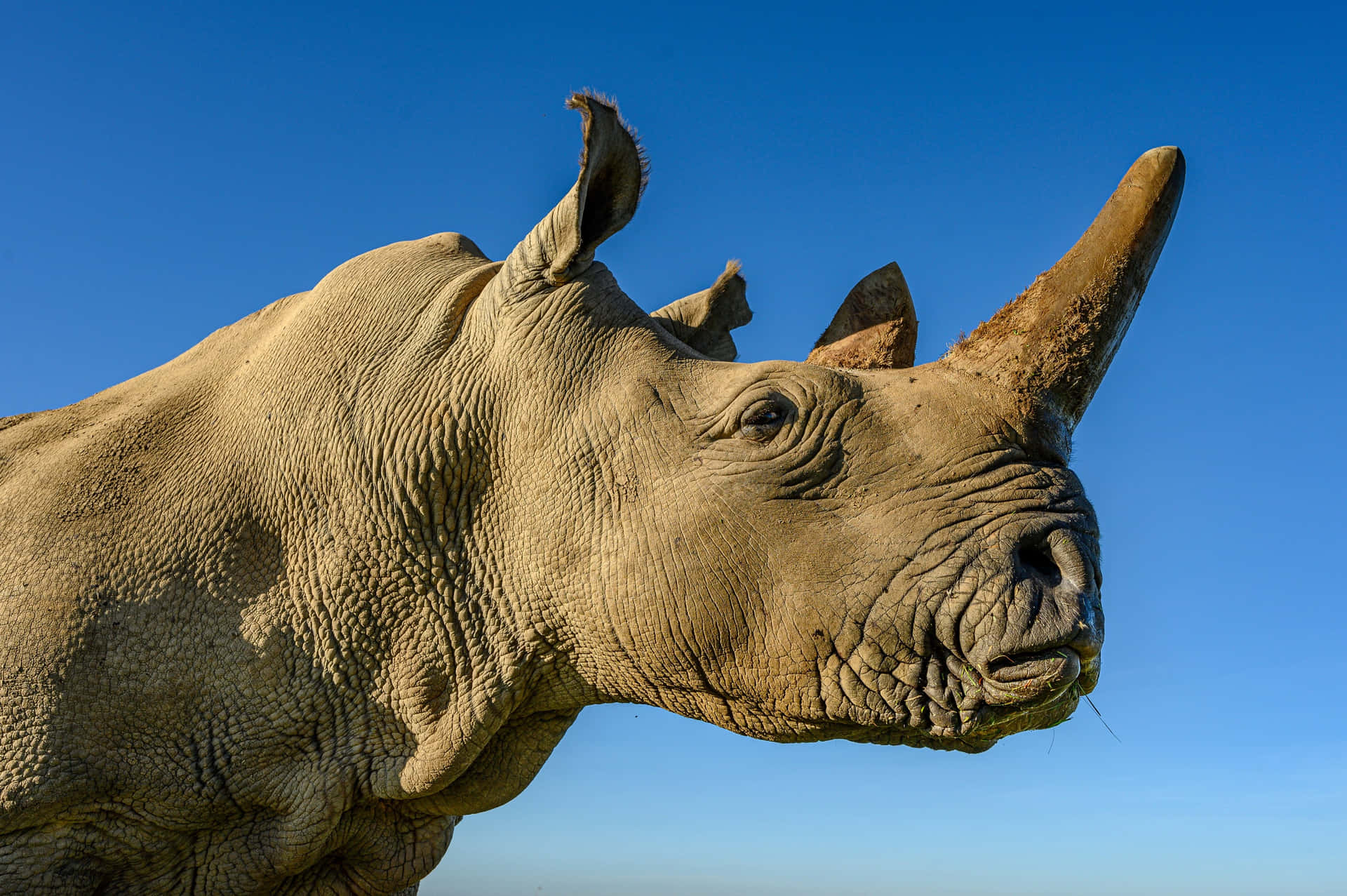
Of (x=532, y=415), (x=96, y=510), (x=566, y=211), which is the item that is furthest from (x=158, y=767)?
(x=566, y=211)

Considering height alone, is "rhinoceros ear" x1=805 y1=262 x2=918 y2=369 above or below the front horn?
above

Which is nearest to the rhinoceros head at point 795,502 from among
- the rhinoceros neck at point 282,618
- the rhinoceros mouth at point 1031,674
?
the rhinoceros mouth at point 1031,674

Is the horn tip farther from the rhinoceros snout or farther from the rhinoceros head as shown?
the rhinoceros snout

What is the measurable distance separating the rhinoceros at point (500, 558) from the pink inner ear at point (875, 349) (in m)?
0.04

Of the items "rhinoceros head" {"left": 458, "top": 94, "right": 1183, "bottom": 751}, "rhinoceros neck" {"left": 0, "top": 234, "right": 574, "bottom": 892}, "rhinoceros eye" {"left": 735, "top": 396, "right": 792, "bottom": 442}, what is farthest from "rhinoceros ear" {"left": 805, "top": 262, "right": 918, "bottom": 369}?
"rhinoceros neck" {"left": 0, "top": 234, "right": 574, "bottom": 892}

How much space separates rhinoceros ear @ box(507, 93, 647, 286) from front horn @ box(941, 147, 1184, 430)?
1841mm

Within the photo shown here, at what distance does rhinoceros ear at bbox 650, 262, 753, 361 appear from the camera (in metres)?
7.04

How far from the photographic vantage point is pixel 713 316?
279 inches

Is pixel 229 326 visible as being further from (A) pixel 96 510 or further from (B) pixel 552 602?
(B) pixel 552 602

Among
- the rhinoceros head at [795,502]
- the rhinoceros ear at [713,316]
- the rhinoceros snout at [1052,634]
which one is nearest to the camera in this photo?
the rhinoceros snout at [1052,634]

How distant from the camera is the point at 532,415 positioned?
5477mm

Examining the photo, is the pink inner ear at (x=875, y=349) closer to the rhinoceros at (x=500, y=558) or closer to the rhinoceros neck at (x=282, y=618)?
the rhinoceros at (x=500, y=558)

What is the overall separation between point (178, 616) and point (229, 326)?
84.8 inches

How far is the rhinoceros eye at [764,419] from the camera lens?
5145 mm
